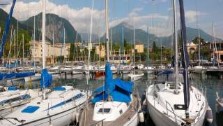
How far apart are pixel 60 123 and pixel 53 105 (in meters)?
1.51

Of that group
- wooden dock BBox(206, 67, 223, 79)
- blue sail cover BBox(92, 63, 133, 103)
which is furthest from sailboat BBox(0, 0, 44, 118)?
wooden dock BBox(206, 67, 223, 79)

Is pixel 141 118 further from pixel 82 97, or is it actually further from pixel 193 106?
pixel 82 97

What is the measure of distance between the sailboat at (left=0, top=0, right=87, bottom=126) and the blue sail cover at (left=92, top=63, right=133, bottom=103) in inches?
88.8

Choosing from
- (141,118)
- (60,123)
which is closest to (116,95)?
(141,118)

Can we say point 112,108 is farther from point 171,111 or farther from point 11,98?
point 11,98

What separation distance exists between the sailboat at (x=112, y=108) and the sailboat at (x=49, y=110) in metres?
1.59

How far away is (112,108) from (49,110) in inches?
192

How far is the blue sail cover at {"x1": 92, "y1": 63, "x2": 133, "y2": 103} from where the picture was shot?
24750 millimetres

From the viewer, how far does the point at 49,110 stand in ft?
77.7

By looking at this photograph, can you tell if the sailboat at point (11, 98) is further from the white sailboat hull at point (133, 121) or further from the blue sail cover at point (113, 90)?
the white sailboat hull at point (133, 121)

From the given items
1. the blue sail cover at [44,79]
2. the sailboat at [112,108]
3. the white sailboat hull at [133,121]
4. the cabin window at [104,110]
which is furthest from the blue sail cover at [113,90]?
the blue sail cover at [44,79]

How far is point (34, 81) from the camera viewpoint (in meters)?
72.8

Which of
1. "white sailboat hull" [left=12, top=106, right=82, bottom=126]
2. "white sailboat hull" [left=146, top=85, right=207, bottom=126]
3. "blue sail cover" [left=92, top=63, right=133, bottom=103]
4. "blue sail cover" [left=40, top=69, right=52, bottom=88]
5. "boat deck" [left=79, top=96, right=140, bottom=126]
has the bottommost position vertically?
"white sailboat hull" [left=12, top=106, right=82, bottom=126]

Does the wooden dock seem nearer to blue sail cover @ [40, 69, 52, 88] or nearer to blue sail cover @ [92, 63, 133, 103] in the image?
blue sail cover @ [92, 63, 133, 103]
